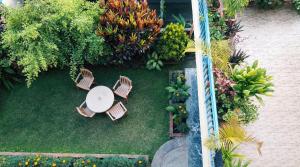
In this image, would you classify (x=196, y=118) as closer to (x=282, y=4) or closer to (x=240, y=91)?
(x=240, y=91)

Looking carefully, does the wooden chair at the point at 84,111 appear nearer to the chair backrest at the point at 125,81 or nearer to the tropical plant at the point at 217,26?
the chair backrest at the point at 125,81

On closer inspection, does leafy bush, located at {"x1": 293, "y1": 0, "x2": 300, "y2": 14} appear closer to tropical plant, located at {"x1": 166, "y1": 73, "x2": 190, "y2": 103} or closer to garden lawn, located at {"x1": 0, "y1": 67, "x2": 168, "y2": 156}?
tropical plant, located at {"x1": 166, "y1": 73, "x2": 190, "y2": 103}

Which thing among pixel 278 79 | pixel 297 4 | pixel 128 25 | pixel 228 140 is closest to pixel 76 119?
pixel 128 25

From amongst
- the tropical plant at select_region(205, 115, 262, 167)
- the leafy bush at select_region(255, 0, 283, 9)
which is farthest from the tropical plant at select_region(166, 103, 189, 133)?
the leafy bush at select_region(255, 0, 283, 9)

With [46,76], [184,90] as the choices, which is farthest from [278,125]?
[46,76]

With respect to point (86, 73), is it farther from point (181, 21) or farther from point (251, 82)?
point (251, 82)

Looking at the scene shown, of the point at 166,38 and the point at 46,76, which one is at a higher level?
the point at 166,38
